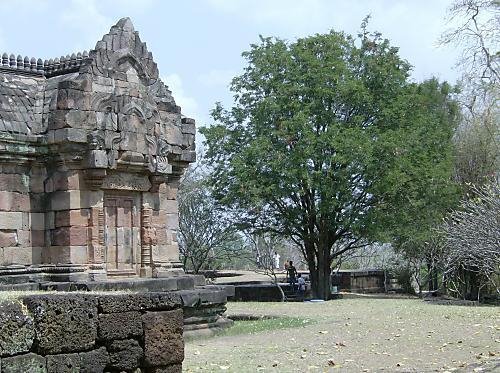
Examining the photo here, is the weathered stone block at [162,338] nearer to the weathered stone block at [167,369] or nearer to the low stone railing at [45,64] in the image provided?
the weathered stone block at [167,369]

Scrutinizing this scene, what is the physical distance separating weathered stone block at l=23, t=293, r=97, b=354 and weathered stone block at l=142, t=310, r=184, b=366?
0.69 meters

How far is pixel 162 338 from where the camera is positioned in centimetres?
775

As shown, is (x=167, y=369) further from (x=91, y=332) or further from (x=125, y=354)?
(x=91, y=332)

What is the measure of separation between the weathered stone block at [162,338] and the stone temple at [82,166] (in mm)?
6517

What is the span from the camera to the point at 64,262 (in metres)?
14.3

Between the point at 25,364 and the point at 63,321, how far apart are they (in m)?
0.49

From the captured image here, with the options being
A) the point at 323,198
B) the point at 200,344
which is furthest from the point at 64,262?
the point at 323,198

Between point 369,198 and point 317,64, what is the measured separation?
4.78 m

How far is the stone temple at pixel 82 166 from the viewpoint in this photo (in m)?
14.3

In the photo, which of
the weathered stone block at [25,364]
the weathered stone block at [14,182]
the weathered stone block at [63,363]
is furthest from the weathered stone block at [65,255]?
the weathered stone block at [25,364]

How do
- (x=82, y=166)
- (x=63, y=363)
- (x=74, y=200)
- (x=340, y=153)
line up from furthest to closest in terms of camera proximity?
1. (x=340, y=153)
2. (x=82, y=166)
3. (x=74, y=200)
4. (x=63, y=363)

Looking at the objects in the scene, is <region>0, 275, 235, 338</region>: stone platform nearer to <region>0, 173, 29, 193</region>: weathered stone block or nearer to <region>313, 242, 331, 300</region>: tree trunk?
<region>0, 173, 29, 193</region>: weathered stone block

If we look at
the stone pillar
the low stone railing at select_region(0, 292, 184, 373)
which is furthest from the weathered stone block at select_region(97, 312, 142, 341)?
the stone pillar

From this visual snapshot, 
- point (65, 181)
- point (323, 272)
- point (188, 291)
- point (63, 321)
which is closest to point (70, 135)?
point (65, 181)
